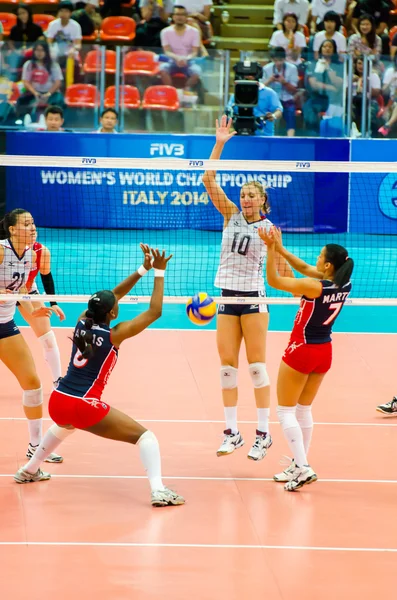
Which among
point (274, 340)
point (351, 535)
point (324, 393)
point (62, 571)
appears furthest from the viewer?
point (274, 340)

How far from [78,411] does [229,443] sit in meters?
1.94

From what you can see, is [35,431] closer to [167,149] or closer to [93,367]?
[93,367]

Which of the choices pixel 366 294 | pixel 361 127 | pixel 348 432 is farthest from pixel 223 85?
pixel 348 432

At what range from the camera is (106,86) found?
20422mm

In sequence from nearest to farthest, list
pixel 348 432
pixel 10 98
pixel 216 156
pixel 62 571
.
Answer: pixel 62 571, pixel 216 156, pixel 348 432, pixel 10 98

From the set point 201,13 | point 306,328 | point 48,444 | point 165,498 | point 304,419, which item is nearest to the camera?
point 165,498

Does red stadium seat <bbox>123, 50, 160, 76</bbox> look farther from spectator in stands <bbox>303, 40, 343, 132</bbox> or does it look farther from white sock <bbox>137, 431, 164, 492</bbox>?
white sock <bbox>137, 431, 164, 492</bbox>

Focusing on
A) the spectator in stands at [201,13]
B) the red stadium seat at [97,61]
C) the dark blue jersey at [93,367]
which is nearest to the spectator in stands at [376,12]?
the spectator in stands at [201,13]

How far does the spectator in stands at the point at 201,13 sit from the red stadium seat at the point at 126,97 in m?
3.67

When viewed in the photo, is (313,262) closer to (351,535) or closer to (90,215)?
(90,215)

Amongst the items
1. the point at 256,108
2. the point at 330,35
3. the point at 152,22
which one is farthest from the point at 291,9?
the point at 256,108

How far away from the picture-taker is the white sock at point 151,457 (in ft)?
24.6

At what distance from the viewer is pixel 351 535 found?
7.08 metres

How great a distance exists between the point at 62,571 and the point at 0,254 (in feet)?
10.5
